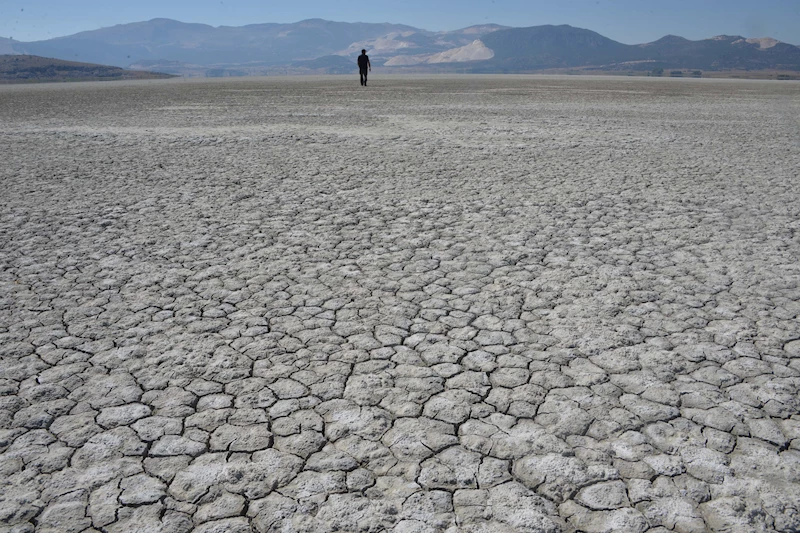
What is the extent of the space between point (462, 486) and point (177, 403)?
58.1 inches

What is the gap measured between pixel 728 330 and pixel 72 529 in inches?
141

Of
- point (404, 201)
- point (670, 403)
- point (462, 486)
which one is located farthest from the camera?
point (404, 201)

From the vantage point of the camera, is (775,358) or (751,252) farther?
(751,252)

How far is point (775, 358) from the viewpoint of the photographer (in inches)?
133

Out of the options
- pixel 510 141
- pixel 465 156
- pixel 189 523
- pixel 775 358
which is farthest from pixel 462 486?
pixel 510 141

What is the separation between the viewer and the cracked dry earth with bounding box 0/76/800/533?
92.4 inches

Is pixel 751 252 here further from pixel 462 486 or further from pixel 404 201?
pixel 462 486

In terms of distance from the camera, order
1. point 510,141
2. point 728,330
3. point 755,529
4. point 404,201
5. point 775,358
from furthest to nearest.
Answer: point 510,141
point 404,201
point 728,330
point 775,358
point 755,529

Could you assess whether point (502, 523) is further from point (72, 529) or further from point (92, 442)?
point (92, 442)

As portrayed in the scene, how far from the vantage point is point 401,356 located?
3.44 m

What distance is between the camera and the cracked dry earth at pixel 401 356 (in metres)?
2.35

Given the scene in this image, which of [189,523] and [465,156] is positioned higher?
[465,156]

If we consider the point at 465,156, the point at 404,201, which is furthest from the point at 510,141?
the point at 404,201

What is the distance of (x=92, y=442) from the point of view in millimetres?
2674
